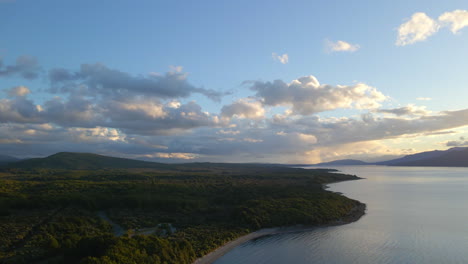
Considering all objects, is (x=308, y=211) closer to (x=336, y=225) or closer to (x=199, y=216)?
(x=336, y=225)

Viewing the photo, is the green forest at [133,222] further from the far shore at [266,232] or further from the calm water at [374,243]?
the calm water at [374,243]

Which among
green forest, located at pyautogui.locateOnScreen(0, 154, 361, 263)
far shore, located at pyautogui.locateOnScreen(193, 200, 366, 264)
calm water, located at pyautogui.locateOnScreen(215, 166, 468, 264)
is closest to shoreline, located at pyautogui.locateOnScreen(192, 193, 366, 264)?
far shore, located at pyautogui.locateOnScreen(193, 200, 366, 264)

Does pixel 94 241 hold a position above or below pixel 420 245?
above

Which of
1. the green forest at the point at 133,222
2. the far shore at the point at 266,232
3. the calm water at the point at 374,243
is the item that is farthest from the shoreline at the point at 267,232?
the calm water at the point at 374,243

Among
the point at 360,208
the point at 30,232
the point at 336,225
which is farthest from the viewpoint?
the point at 360,208

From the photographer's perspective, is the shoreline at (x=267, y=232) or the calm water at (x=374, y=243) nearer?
the calm water at (x=374, y=243)

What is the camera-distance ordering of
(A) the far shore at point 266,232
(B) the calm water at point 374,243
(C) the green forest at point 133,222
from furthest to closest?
(A) the far shore at point 266,232, (B) the calm water at point 374,243, (C) the green forest at point 133,222

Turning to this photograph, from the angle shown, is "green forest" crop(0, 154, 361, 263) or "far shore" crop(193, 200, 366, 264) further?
"far shore" crop(193, 200, 366, 264)

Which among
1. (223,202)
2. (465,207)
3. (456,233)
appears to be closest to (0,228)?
(223,202)

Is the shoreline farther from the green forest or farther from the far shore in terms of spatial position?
the green forest
